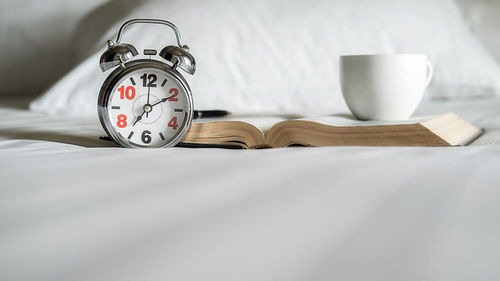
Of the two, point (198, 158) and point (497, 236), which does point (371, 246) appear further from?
point (198, 158)

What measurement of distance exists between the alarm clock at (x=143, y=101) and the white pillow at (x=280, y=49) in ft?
1.32

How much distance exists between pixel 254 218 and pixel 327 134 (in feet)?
1.11

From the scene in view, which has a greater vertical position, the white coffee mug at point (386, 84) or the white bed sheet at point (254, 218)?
the white coffee mug at point (386, 84)

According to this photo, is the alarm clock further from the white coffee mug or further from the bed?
the white coffee mug

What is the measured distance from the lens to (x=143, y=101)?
664 mm

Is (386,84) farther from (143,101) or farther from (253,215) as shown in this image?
(253,215)

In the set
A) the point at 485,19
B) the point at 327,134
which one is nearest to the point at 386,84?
the point at 327,134

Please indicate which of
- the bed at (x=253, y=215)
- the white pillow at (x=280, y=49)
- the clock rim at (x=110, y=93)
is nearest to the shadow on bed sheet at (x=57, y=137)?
the clock rim at (x=110, y=93)

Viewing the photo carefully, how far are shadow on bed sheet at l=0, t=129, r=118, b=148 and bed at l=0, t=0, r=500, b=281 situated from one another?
15 cm

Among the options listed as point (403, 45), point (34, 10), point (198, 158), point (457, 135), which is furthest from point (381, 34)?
point (34, 10)

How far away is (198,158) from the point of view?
0.49 m

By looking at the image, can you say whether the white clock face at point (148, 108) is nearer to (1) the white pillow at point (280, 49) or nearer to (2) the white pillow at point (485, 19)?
(1) the white pillow at point (280, 49)

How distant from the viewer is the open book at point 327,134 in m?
0.59

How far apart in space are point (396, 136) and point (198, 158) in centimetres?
24
